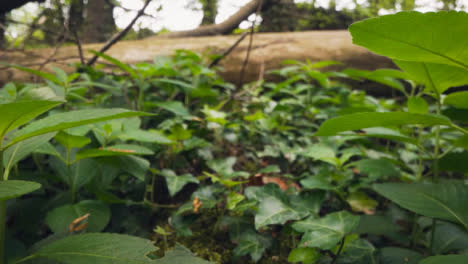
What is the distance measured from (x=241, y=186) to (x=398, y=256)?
838 millimetres

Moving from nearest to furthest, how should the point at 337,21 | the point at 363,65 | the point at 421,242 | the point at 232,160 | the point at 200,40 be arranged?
the point at 421,242
the point at 232,160
the point at 363,65
the point at 200,40
the point at 337,21

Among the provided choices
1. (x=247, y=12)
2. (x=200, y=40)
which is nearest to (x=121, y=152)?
(x=200, y=40)

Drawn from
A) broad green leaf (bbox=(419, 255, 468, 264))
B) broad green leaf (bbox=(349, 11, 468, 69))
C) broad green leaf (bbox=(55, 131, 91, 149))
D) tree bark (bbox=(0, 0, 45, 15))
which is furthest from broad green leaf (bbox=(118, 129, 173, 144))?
tree bark (bbox=(0, 0, 45, 15))

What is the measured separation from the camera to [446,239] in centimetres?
112

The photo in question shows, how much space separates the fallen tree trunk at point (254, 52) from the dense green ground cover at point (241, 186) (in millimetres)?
1656

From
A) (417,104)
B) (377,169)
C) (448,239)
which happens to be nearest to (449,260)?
(448,239)

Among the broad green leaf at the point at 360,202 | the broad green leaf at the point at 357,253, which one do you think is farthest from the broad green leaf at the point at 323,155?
the broad green leaf at the point at 357,253

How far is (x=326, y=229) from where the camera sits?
1119 millimetres

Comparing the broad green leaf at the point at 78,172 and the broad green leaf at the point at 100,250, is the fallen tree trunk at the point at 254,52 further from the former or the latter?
the broad green leaf at the point at 100,250

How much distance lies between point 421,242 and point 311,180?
1.94ft

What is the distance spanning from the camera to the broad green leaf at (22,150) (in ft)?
3.12

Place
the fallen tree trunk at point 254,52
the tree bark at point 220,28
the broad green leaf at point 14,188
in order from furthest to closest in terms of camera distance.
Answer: the tree bark at point 220,28, the fallen tree trunk at point 254,52, the broad green leaf at point 14,188

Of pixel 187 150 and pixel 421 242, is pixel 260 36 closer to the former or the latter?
pixel 187 150

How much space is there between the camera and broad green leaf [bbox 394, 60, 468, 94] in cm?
96
